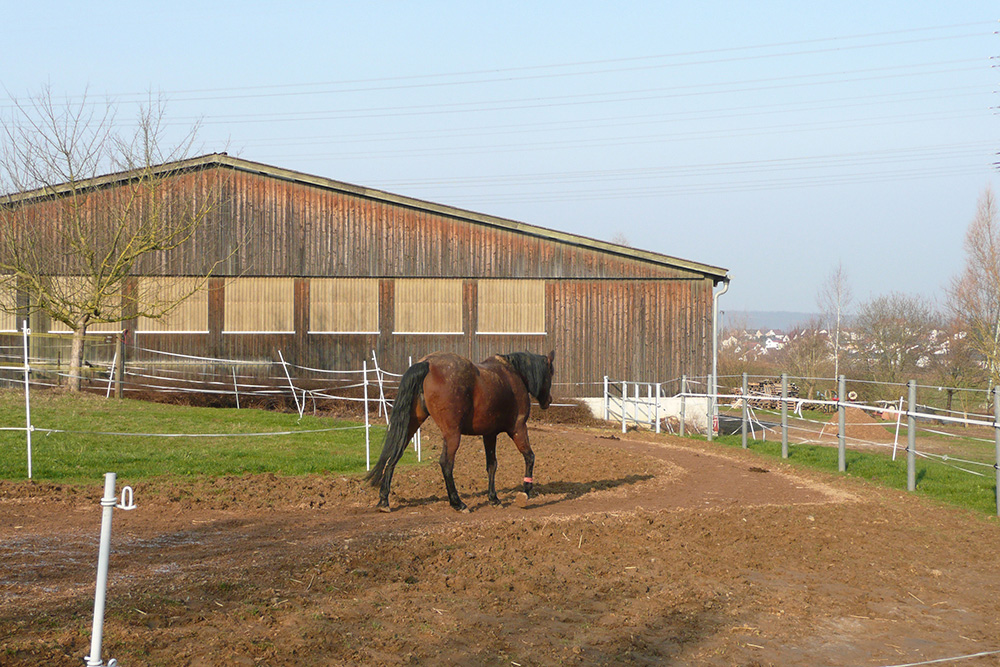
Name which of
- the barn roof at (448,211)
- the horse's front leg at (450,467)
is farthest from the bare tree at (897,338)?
the horse's front leg at (450,467)

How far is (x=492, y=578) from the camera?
6320 millimetres

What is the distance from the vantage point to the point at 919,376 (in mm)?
41562

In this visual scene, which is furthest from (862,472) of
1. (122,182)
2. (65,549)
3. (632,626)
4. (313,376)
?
(122,182)

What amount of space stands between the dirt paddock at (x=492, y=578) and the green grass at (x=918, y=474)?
736mm

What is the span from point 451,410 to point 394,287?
579 inches

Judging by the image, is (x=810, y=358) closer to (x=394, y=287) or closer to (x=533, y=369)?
(x=394, y=287)

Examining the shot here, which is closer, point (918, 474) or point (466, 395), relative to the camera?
point (466, 395)

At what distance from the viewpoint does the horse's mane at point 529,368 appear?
33.3ft

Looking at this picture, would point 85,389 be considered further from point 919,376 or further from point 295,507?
point 919,376

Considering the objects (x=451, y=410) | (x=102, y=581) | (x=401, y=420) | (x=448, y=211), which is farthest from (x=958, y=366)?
(x=102, y=581)

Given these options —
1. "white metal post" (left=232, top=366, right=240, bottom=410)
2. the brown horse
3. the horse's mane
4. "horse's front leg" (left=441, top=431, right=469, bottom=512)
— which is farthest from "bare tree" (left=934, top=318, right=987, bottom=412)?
"horse's front leg" (left=441, top=431, right=469, bottom=512)

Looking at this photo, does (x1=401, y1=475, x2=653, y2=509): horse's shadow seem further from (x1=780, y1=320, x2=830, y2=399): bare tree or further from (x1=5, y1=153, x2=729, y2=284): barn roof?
(x1=780, y1=320, x2=830, y2=399): bare tree

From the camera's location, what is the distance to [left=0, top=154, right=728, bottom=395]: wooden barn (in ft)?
76.4

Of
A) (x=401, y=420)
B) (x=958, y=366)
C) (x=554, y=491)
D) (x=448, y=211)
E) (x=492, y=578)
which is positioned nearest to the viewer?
(x=492, y=578)
